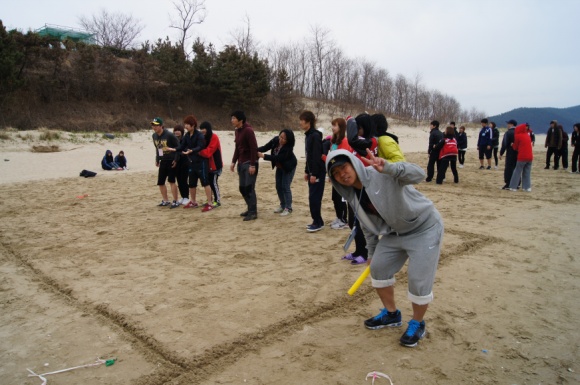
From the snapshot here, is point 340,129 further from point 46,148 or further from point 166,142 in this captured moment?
point 46,148

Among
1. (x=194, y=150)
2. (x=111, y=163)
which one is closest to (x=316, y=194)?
(x=194, y=150)

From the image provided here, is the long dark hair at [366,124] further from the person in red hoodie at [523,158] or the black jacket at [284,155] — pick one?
the person in red hoodie at [523,158]

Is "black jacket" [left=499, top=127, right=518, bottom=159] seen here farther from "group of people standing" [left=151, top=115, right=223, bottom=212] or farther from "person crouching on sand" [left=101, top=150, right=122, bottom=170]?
"person crouching on sand" [left=101, top=150, right=122, bottom=170]

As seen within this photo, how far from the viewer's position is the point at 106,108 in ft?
103

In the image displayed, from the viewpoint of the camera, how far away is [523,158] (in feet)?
33.6

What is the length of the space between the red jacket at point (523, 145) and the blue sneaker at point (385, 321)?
8521 millimetres

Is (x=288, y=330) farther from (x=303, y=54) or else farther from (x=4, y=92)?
(x=303, y=54)

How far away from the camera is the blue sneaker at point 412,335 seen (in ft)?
10.7

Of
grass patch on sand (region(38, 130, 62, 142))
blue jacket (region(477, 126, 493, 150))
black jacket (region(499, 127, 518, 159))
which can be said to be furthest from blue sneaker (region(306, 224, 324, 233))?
grass patch on sand (region(38, 130, 62, 142))

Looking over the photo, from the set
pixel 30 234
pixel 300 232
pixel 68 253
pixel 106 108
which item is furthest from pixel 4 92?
pixel 300 232

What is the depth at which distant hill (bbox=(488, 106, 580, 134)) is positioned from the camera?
290 feet

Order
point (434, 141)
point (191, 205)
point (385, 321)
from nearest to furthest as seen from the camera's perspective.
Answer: point (385, 321), point (191, 205), point (434, 141)

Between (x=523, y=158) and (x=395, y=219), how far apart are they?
8963mm

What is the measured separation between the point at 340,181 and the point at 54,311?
3202 millimetres
